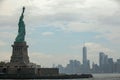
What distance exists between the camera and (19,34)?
127688 mm

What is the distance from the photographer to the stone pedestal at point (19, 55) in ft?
402

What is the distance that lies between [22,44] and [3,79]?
12937 mm

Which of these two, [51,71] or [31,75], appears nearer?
[31,75]

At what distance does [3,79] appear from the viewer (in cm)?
11719

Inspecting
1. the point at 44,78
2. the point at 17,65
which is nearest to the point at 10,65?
the point at 17,65

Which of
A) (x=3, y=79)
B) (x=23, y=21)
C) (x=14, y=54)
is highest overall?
(x=23, y=21)

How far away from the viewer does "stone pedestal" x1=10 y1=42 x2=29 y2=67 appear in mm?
122438

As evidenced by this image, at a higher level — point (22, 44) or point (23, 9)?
point (23, 9)

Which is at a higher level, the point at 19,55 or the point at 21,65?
the point at 19,55

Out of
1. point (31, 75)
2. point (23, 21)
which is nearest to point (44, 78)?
point (31, 75)

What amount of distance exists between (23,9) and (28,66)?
1773 centimetres

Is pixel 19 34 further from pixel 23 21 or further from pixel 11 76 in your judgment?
pixel 11 76

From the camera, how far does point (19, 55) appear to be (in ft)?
400

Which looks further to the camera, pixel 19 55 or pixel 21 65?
pixel 21 65
